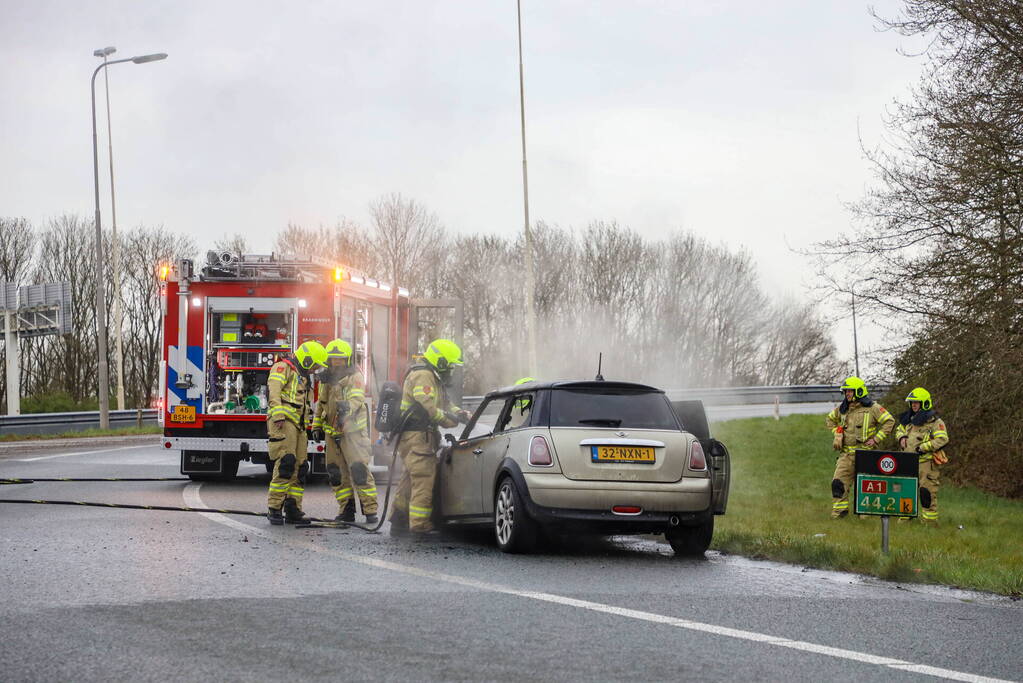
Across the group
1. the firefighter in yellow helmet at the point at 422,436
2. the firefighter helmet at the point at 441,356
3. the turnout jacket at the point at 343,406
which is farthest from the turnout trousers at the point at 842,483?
the turnout jacket at the point at 343,406

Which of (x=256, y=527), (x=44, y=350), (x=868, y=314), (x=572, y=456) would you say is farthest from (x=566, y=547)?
(x=44, y=350)

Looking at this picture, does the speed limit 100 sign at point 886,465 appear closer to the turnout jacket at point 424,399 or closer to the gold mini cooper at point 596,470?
the gold mini cooper at point 596,470

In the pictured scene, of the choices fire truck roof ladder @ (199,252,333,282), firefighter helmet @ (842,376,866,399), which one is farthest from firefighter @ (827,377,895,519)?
fire truck roof ladder @ (199,252,333,282)

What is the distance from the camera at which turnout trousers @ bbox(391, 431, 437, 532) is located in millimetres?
11055

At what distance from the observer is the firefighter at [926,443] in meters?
13.7

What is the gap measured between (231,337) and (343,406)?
17.5ft

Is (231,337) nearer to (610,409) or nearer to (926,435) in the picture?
(610,409)

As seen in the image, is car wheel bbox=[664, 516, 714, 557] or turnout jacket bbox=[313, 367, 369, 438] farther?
turnout jacket bbox=[313, 367, 369, 438]

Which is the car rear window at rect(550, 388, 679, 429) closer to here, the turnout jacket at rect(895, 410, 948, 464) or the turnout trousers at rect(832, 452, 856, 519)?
the turnout trousers at rect(832, 452, 856, 519)

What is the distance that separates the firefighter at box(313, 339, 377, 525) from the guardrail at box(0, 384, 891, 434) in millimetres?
11695

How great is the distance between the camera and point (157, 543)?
10.1 meters

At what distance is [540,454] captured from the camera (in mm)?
9625

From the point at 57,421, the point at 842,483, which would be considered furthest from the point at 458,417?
the point at 57,421

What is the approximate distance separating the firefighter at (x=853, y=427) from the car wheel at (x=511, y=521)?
5.19 m
